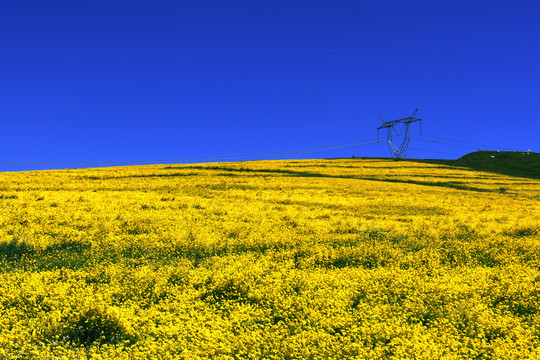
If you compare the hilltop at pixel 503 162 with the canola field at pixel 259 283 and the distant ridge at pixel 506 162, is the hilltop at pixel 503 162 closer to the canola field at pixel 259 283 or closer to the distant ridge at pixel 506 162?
the distant ridge at pixel 506 162

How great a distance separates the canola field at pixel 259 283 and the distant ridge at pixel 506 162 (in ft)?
163

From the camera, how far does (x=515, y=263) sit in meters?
12.8

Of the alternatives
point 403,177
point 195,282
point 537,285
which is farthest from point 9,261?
point 403,177

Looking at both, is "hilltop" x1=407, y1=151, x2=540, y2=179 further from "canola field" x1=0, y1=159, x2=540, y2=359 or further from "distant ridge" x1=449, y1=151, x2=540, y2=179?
"canola field" x1=0, y1=159, x2=540, y2=359

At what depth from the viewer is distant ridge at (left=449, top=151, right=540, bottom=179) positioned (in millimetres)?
63772

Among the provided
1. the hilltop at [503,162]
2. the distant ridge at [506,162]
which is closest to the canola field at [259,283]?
the hilltop at [503,162]

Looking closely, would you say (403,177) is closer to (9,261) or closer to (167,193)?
(167,193)

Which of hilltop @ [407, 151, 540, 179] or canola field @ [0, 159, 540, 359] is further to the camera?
hilltop @ [407, 151, 540, 179]

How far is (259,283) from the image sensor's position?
408 inches

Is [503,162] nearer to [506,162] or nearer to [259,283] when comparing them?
[506,162]

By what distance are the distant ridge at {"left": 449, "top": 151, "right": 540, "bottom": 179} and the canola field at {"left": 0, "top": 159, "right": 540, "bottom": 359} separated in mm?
49783

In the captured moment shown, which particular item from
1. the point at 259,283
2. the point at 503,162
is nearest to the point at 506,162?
the point at 503,162

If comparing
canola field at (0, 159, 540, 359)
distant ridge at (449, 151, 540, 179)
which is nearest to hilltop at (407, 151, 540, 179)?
distant ridge at (449, 151, 540, 179)

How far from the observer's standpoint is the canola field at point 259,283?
280 inches
